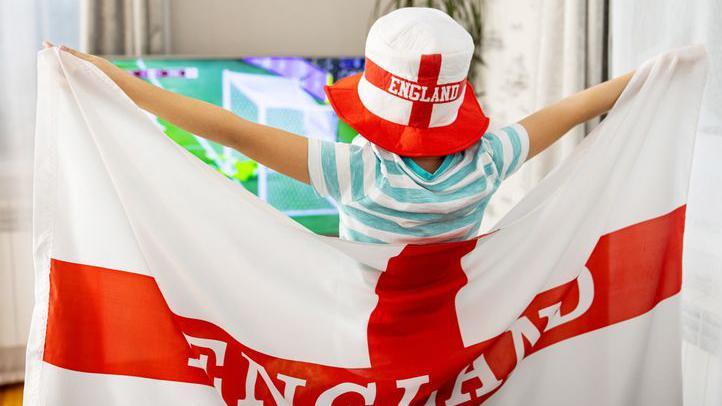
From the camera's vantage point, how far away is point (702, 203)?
71.9 inches

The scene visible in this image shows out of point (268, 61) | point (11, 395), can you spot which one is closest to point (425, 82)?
point (268, 61)

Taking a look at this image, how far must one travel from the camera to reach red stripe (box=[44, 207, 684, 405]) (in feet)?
4.42

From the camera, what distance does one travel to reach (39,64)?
1.29m

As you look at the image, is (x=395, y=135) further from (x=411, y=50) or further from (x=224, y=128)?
(x=224, y=128)

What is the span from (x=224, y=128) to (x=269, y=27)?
7.20 feet

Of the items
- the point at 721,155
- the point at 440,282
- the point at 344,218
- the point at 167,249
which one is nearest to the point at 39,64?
the point at 167,249

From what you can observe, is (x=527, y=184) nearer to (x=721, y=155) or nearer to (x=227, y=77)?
(x=721, y=155)

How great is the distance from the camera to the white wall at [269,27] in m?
3.26

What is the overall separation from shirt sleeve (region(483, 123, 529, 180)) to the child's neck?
0.10m

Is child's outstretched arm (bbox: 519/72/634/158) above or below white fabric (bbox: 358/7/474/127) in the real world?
below

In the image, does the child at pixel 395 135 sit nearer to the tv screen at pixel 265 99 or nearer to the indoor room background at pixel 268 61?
the indoor room background at pixel 268 61

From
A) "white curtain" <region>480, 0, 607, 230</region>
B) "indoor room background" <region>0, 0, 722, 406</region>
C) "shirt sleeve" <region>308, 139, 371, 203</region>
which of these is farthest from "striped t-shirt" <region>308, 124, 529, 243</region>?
"white curtain" <region>480, 0, 607, 230</region>

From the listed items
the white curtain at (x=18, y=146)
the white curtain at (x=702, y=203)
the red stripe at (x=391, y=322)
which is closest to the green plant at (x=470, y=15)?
the white curtain at (x=702, y=203)

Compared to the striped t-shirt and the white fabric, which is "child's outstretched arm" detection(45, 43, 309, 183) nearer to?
the striped t-shirt
